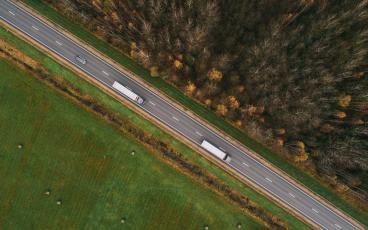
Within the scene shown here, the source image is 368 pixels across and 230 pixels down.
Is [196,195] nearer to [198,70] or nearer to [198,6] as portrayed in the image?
[198,70]

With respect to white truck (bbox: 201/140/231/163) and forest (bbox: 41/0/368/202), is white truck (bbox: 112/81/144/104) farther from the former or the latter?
white truck (bbox: 201/140/231/163)

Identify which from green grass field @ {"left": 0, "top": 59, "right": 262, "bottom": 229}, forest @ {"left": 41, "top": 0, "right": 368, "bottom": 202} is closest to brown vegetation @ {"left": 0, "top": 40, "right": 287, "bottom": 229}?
green grass field @ {"left": 0, "top": 59, "right": 262, "bottom": 229}

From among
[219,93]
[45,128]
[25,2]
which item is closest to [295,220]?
[219,93]

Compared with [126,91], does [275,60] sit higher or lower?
higher

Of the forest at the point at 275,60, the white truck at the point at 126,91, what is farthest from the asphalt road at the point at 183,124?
the forest at the point at 275,60

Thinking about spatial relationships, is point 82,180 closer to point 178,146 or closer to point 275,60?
point 178,146

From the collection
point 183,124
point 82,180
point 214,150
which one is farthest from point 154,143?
point 82,180

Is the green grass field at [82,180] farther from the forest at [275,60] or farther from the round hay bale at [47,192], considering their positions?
the forest at [275,60]
